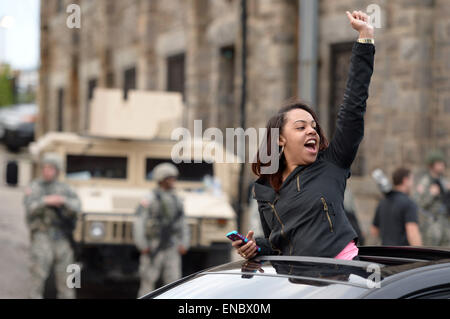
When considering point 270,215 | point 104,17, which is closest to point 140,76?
point 104,17

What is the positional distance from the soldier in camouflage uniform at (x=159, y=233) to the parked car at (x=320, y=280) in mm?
5909

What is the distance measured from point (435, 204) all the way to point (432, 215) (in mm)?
147

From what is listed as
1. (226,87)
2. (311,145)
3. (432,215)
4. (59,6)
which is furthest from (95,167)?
(59,6)

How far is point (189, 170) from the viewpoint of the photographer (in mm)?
11469

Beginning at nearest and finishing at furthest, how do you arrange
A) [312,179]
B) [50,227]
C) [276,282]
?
[276,282] < [312,179] < [50,227]

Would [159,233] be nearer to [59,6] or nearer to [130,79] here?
[130,79]

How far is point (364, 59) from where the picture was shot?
3.71 metres

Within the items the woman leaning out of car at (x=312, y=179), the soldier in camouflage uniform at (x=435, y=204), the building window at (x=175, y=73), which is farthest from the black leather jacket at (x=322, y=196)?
the building window at (x=175, y=73)

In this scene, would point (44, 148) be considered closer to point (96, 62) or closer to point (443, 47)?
point (443, 47)

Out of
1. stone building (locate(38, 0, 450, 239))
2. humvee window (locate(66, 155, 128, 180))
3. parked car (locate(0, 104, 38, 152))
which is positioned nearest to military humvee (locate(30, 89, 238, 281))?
humvee window (locate(66, 155, 128, 180))

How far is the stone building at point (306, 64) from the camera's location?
1277cm

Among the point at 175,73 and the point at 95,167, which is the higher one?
the point at 175,73

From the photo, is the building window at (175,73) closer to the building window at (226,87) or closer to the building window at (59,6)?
the building window at (226,87)
